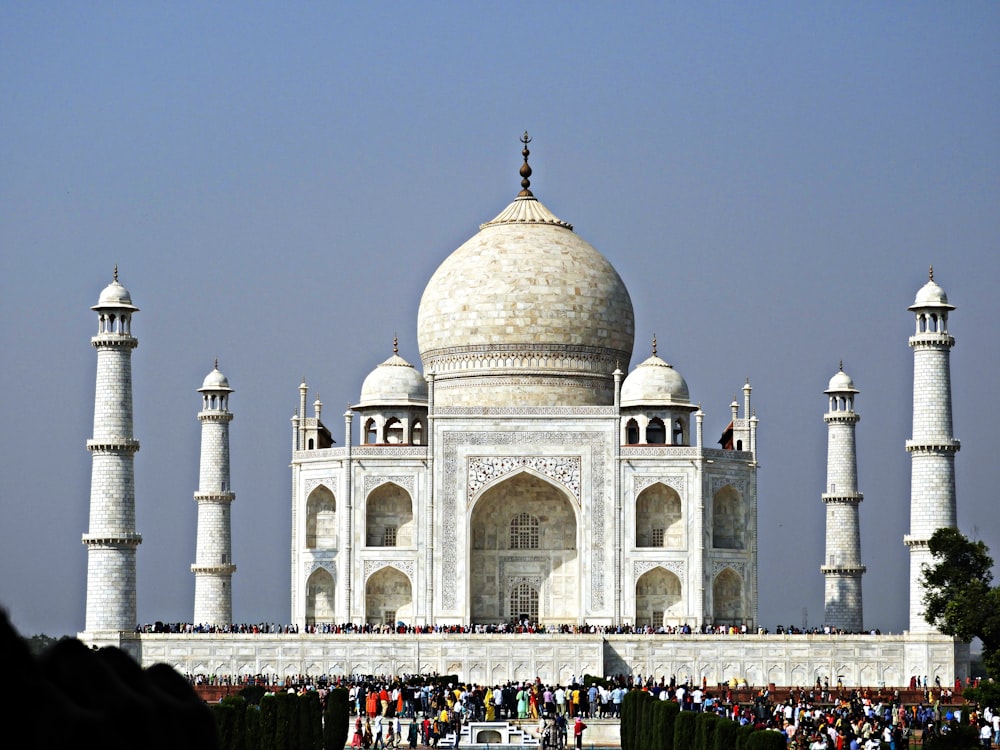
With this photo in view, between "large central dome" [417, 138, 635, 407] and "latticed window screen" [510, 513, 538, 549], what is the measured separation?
101 inches

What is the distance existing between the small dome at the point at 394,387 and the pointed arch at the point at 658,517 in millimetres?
5096

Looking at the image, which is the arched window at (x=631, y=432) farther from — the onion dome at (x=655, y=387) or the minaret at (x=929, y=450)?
the minaret at (x=929, y=450)

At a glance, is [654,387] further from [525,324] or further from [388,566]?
[388,566]

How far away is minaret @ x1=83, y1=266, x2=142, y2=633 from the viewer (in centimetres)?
3098

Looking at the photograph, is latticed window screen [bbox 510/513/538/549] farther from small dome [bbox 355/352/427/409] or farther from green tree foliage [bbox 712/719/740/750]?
green tree foliage [bbox 712/719/740/750]

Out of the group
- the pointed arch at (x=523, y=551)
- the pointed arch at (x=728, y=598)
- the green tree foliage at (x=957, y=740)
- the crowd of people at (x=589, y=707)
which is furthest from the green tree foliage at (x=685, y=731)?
the pointed arch at (x=728, y=598)

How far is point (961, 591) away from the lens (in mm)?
28359

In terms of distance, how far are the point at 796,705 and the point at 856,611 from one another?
466 inches

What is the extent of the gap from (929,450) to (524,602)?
8.35 m

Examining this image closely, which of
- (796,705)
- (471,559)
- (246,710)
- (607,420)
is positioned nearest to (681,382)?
(607,420)

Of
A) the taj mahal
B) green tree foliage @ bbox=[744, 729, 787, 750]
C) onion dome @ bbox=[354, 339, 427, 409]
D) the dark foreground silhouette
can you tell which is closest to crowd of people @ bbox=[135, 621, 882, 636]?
the taj mahal

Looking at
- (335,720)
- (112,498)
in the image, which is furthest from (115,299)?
(335,720)

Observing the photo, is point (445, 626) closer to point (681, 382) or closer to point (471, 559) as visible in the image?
point (471, 559)

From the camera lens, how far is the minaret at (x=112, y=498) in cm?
3098
